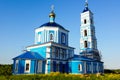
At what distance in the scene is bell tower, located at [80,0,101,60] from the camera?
37466 mm

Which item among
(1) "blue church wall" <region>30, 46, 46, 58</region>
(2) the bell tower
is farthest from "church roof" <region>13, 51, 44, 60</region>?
(2) the bell tower

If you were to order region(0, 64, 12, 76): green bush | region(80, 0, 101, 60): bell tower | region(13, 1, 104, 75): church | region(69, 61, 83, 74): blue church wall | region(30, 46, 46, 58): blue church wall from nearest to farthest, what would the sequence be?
region(13, 1, 104, 75): church
region(30, 46, 46, 58): blue church wall
region(69, 61, 83, 74): blue church wall
region(0, 64, 12, 76): green bush
region(80, 0, 101, 60): bell tower

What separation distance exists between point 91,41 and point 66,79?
89.4ft

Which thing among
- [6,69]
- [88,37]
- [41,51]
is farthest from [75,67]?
[6,69]

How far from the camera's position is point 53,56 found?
2908cm

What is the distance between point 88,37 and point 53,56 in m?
12.1

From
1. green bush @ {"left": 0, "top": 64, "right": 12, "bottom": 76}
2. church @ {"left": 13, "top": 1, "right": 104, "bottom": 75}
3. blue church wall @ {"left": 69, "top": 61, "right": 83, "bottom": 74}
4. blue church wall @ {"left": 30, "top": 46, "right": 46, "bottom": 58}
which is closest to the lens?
→ church @ {"left": 13, "top": 1, "right": 104, "bottom": 75}

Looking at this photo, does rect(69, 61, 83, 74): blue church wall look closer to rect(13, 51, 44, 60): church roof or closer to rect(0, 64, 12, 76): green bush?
rect(13, 51, 44, 60): church roof

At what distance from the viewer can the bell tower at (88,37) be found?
37466mm

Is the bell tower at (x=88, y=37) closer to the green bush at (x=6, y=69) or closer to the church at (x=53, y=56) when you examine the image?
the church at (x=53, y=56)

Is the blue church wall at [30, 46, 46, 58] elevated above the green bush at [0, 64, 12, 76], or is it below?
above

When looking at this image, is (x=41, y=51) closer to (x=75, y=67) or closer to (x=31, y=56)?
(x=31, y=56)

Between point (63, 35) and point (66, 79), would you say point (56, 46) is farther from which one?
point (66, 79)

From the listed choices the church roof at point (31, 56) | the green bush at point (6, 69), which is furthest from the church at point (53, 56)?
the green bush at point (6, 69)
